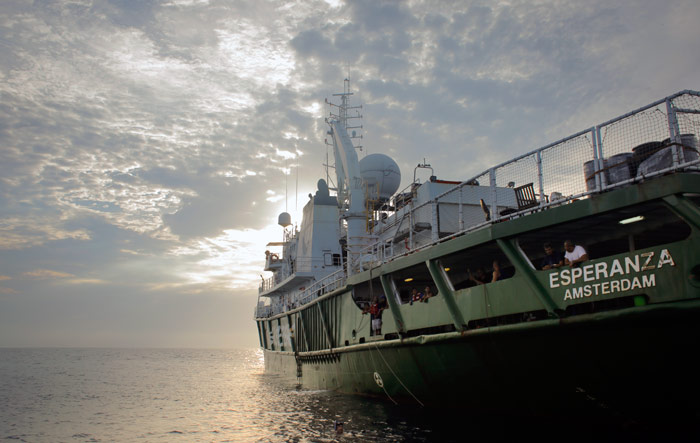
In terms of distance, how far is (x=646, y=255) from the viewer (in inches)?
325

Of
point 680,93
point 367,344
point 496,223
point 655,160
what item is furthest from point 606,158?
point 367,344

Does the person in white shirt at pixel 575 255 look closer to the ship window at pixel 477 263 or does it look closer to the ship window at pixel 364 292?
the ship window at pixel 477 263

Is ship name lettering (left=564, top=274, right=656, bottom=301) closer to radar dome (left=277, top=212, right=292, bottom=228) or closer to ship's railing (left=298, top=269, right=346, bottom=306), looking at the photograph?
ship's railing (left=298, top=269, right=346, bottom=306)

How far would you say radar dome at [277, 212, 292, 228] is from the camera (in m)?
40.1

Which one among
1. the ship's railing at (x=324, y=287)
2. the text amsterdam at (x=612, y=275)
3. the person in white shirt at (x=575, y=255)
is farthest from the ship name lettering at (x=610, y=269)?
the ship's railing at (x=324, y=287)

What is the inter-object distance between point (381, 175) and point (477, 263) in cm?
1426

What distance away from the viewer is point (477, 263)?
13.5 m

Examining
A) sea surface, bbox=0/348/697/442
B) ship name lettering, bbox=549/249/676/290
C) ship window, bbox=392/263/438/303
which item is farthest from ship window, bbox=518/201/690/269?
ship window, bbox=392/263/438/303

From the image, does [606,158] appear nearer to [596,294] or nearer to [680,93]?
[680,93]

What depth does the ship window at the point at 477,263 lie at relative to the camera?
465 inches

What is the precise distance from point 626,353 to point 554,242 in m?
2.94

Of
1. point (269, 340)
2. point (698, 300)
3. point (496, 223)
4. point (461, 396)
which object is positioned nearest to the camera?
point (698, 300)

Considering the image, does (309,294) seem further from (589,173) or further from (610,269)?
(610,269)

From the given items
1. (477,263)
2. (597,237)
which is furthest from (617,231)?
(477,263)
